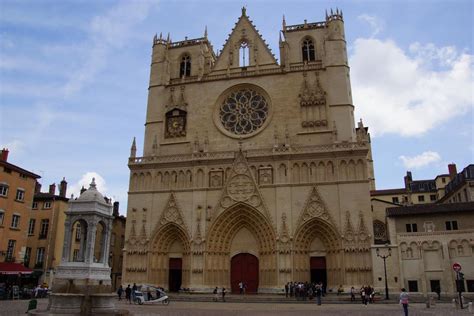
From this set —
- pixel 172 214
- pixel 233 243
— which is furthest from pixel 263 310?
pixel 172 214

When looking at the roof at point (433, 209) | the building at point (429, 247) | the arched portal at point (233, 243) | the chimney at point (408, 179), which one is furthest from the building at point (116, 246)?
the chimney at point (408, 179)

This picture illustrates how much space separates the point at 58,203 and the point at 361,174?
27.4 metres

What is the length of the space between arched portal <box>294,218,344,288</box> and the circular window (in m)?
9.91

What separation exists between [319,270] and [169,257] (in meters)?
12.6

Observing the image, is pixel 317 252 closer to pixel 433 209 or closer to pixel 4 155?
pixel 433 209

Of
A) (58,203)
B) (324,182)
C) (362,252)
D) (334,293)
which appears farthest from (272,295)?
(58,203)

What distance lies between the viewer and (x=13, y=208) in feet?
102

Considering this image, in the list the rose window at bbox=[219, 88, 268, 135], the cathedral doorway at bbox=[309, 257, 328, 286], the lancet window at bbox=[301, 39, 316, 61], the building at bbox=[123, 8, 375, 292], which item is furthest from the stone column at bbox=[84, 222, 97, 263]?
the lancet window at bbox=[301, 39, 316, 61]

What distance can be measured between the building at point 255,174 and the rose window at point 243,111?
10 cm

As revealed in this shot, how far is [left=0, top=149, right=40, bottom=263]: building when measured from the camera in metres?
30.2

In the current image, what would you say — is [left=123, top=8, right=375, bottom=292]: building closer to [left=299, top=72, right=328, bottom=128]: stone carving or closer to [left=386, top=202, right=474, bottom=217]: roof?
[left=299, top=72, right=328, bottom=128]: stone carving

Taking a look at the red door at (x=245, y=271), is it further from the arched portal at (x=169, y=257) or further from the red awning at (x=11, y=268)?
the red awning at (x=11, y=268)

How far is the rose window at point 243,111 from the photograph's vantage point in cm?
3634

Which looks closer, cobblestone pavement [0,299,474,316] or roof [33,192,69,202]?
cobblestone pavement [0,299,474,316]
